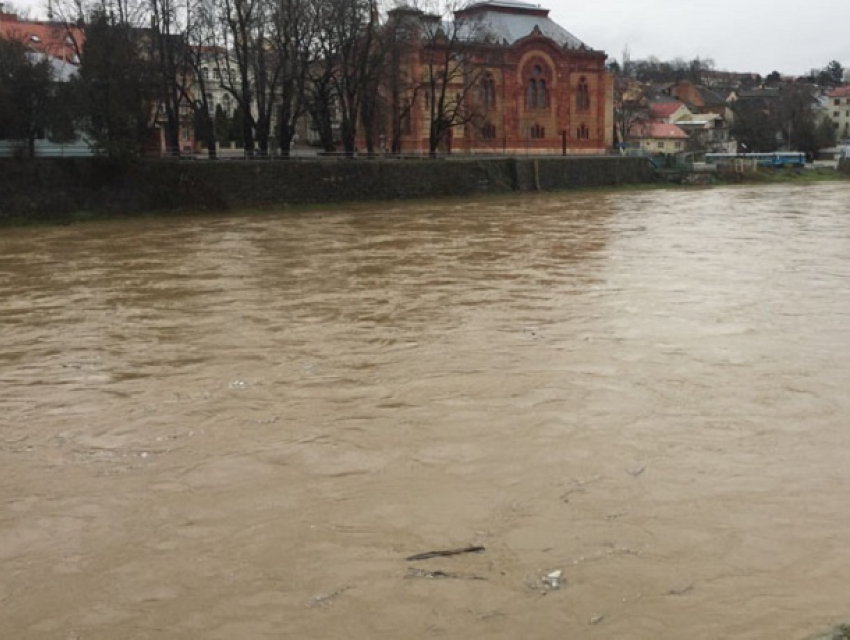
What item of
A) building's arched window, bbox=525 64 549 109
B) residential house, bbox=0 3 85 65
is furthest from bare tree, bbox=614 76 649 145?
residential house, bbox=0 3 85 65

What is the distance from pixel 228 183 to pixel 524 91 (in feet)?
117

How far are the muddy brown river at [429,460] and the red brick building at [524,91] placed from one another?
49.0 meters

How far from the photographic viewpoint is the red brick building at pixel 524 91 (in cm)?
6531

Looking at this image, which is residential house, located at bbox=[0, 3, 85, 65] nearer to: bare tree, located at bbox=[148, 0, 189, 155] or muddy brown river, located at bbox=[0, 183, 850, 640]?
bare tree, located at bbox=[148, 0, 189, 155]

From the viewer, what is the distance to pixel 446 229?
103 feet

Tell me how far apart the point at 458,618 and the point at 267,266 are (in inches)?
686

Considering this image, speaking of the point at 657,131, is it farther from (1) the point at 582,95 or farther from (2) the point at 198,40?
(2) the point at 198,40

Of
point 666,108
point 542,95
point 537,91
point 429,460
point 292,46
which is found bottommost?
point 429,460

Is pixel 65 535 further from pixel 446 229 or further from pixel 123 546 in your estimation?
pixel 446 229

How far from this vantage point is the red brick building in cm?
6531

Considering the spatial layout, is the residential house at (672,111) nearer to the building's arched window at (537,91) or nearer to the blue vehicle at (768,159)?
the blue vehicle at (768,159)

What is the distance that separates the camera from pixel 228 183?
41.2 metres

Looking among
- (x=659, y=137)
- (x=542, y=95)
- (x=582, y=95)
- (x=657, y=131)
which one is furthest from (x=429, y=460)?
(x=657, y=131)

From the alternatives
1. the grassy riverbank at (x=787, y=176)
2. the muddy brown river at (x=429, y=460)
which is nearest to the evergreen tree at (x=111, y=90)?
the muddy brown river at (x=429, y=460)
